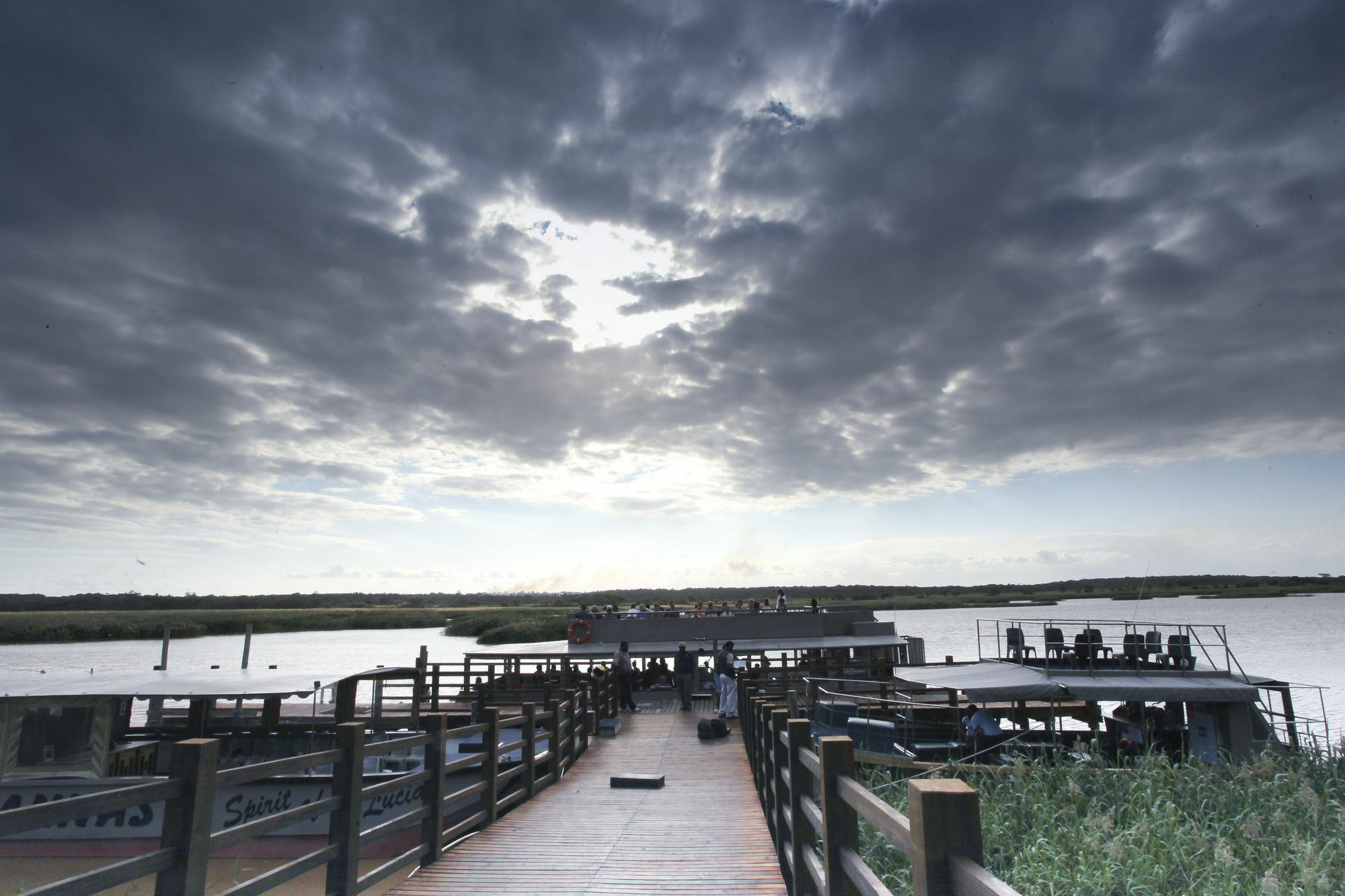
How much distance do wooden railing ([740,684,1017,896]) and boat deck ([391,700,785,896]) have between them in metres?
0.49

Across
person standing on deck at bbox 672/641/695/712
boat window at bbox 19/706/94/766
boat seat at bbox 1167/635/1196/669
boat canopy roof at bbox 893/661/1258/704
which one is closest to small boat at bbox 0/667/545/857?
boat window at bbox 19/706/94/766

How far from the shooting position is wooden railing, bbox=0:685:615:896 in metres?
3.57

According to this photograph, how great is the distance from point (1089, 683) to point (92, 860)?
52.7 ft

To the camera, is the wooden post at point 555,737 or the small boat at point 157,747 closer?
the small boat at point 157,747

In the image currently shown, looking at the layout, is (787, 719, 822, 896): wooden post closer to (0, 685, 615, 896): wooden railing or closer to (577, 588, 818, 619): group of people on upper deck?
(0, 685, 615, 896): wooden railing

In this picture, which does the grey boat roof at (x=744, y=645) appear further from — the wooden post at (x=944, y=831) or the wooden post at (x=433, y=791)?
the wooden post at (x=944, y=831)

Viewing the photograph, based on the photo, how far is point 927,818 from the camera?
2.57m

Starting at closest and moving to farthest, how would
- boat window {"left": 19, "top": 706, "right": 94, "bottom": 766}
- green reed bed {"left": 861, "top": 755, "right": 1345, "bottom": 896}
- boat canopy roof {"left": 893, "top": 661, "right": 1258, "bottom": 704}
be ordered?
green reed bed {"left": 861, "top": 755, "right": 1345, "bottom": 896} → boat window {"left": 19, "top": 706, "right": 94, "bottom": 766} → boat canopy roof {"left": 893, "top": 661, "right": 1258, "bottom": 704}


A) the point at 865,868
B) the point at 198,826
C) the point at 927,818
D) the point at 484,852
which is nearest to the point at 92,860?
the point at 484,852

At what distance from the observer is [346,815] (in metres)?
5.82

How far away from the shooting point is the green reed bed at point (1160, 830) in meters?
5.88

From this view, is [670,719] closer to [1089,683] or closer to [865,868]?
[1089,683]

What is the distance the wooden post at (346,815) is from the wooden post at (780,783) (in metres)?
3.19

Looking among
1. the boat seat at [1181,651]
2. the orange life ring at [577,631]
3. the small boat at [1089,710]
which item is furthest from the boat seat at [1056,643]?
the orange life ring at [577,631]
